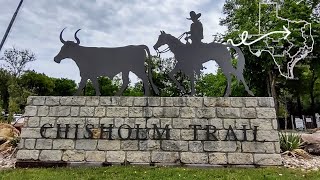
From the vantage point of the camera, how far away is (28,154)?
8078 millimetres

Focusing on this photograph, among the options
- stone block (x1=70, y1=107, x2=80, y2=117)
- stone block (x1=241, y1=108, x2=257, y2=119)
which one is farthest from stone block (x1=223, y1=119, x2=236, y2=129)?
stone block (x1=70, y1=107, x2=80, y2=117)

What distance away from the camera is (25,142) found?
8211mm

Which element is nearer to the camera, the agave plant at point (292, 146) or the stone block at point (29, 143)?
the stone block at point (29, 143)

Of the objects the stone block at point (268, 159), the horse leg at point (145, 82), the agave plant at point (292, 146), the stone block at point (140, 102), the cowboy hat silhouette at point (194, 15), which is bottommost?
the stone block at point (268, 159)

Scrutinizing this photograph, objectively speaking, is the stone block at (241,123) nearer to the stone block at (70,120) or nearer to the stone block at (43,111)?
the stone block at (70,120)

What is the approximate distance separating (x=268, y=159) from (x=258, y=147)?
1.12 ft

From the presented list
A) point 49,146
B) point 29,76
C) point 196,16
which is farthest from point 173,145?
point 29,76

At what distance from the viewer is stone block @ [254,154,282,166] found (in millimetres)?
7906

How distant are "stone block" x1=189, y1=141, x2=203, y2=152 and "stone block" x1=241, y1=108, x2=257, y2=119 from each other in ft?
4.13

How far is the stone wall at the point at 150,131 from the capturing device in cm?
800

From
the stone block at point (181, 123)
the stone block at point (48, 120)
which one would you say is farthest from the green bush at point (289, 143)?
the stone block at point (48, 120)

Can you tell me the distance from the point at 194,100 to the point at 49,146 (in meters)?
3.61

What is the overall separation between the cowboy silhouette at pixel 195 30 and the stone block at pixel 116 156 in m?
3.39

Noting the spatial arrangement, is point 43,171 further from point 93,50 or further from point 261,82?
point 261,82
